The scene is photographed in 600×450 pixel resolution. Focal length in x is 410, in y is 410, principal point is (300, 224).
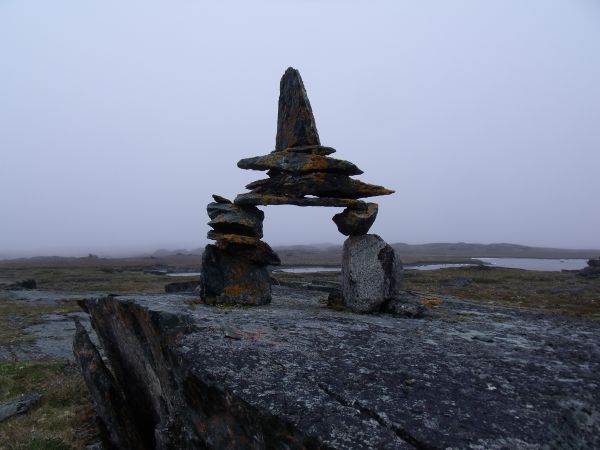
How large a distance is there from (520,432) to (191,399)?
565cm

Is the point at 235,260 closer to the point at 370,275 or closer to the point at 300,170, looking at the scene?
the point at 300,170

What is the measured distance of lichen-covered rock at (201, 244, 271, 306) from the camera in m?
12.8

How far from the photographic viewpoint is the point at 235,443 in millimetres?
6926

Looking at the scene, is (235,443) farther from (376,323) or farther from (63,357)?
(63,357)

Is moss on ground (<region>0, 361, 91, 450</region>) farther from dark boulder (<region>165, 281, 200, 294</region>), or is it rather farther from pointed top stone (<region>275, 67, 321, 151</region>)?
pointed top stone (<region>275, 67, 321, 151</region>)

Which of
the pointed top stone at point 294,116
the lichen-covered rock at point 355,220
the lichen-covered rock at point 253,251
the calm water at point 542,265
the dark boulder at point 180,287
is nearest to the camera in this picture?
the lichen-covered rock at point 355,220

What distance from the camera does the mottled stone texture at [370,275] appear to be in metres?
12.5

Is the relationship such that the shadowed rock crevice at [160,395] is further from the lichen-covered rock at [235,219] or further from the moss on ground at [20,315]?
the moss on ground at [20,315]

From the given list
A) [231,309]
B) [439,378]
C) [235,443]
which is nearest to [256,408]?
[235,443]

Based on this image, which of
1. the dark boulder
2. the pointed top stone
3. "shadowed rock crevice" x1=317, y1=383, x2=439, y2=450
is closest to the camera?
"shadowed rock crevice" x1=317, y1=383, x2=439, y2=450

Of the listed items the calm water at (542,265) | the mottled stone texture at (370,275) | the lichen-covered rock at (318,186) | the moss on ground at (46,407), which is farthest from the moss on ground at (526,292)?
the calm water at (542,265)

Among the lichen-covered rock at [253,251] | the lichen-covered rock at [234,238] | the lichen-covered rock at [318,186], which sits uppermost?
the lichen-covered rock at [318,186]

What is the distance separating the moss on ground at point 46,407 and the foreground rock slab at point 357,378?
7.99ft

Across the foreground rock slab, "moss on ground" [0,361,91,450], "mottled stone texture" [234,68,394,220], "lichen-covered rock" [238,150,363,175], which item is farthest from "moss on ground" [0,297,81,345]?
"lichen-covered rock" [238,150,363,175]
